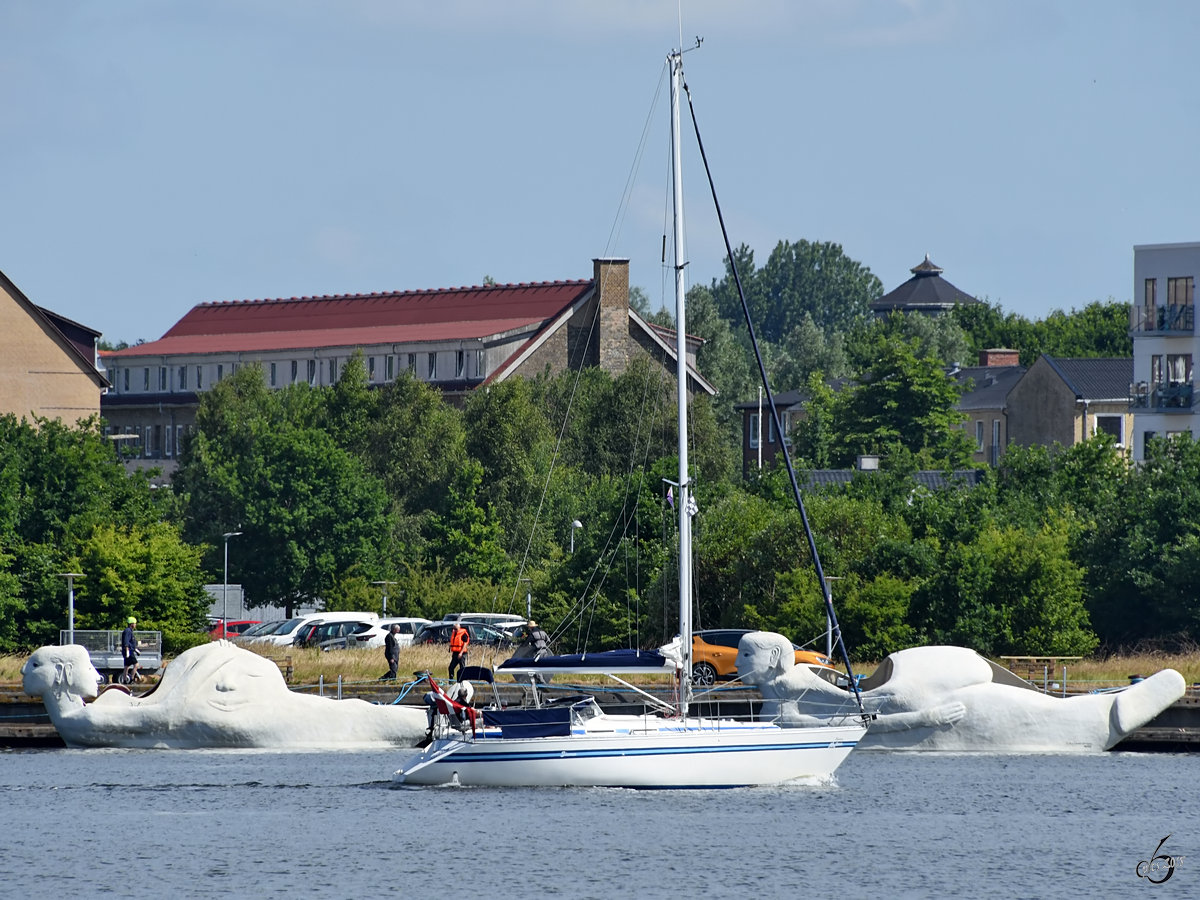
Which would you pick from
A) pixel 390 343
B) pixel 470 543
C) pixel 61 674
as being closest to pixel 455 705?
A: pixel 61 674

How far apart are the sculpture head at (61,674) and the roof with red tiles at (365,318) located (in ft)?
227

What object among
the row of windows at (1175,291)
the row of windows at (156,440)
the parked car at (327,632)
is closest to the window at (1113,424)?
the row of windows at (1175,291)

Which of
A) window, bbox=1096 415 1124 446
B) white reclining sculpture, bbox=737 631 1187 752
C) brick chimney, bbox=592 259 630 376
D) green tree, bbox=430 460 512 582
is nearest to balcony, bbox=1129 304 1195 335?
window, bbox=1096 415 1124 446

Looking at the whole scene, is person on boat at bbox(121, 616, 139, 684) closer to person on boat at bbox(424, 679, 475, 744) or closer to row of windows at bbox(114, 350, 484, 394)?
person on boat at bbox(424, 679, 475, 744)

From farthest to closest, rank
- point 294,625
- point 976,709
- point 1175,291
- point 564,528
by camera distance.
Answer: point 1175,291 < point 564,528 < point 294,625 < point 976,709

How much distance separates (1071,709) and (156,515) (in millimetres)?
→ 34457

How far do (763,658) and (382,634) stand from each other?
2334 centimetres

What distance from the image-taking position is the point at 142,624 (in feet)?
207

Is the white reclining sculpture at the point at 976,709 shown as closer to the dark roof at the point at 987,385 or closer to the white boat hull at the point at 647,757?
the white boat hull at the point at 647,757

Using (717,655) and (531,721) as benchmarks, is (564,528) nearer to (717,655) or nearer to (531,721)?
(717,655)

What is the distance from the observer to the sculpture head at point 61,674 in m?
48.7

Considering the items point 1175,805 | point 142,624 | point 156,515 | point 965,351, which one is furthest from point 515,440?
point 965,351

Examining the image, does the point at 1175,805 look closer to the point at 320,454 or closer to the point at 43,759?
the point at 43,759

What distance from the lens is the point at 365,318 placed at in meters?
130
